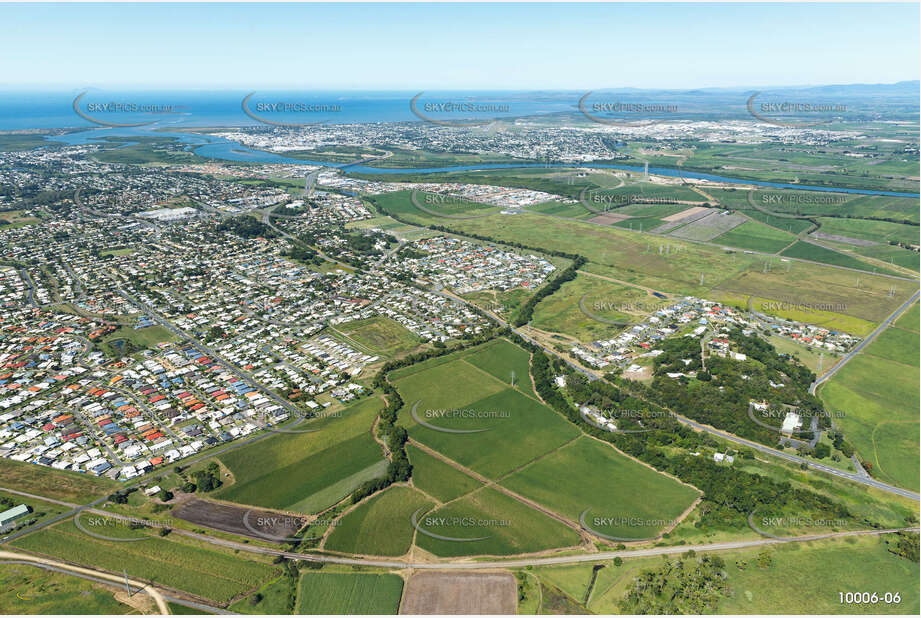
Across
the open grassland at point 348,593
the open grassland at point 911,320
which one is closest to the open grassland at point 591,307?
the open grassland at point 911,320

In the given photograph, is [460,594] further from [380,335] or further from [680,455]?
[380,335]

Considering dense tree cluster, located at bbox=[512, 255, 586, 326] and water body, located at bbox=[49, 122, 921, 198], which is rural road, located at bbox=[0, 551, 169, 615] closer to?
dense tree cluster, located at bbox=[512, 255, 586, 326]

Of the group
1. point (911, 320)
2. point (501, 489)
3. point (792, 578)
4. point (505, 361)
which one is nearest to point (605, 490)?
point (501, 489)

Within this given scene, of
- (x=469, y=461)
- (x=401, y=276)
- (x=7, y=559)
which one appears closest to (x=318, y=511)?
(x=469, y=461)

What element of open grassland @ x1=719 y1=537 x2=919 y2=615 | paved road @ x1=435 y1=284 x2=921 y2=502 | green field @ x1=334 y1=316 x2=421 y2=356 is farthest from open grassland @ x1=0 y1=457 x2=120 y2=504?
paved road @ x1=435 y1=284 x2=921 y2=502

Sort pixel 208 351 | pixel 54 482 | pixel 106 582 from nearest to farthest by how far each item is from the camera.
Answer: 1. pixel 106 582
2. pixel 54 482
3. pixel 208 351

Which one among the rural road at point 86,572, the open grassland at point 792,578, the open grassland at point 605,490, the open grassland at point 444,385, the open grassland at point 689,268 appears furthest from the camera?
the open grassland at point 689,268

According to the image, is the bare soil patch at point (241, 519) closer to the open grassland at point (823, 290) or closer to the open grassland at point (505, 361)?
the open grassland at point (505, 361)
